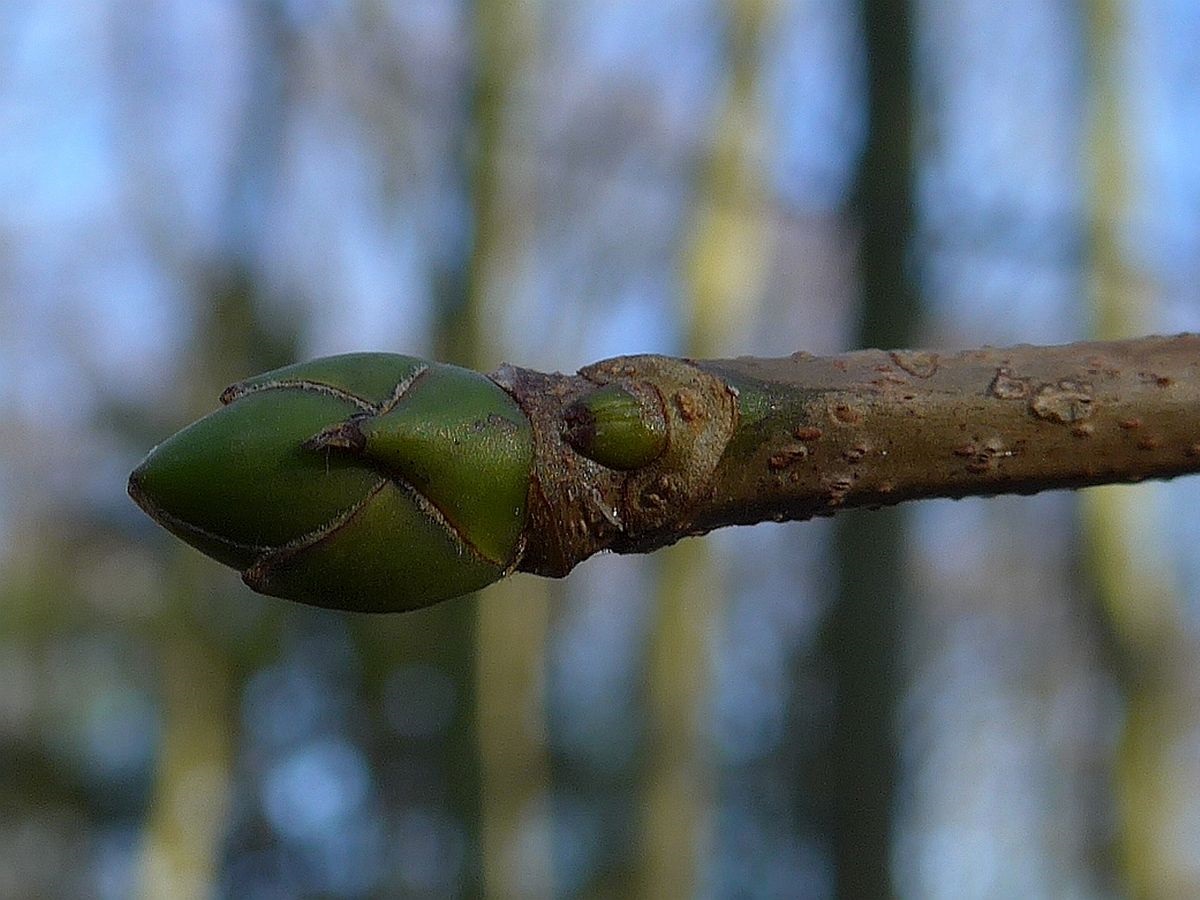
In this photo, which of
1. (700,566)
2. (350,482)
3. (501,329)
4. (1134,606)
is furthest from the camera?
(501,329)

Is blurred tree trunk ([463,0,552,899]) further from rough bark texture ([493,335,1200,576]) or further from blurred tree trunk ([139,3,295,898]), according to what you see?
rough bark texture ([493,335,1200,576])

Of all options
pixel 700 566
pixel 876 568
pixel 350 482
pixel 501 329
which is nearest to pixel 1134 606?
pixel 876 568

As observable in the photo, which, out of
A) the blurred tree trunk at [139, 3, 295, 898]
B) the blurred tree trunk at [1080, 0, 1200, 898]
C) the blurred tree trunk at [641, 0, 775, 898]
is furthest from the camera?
the blurred tree trunk at [139, 3, 295, 898]

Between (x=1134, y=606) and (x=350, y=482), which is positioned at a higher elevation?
(x=1134, y=606)

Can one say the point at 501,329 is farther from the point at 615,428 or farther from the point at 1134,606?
the point at 615,428

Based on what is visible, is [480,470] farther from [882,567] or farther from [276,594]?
[882,567]

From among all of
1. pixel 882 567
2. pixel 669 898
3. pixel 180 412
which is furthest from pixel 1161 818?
pixel 180 412

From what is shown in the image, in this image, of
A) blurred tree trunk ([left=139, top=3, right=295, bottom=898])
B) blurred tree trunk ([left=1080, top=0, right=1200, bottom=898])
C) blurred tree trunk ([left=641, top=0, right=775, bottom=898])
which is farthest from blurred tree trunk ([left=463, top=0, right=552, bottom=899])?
blurred tree trunk ([left=1080, top=0, right=1200, bottom=898])
